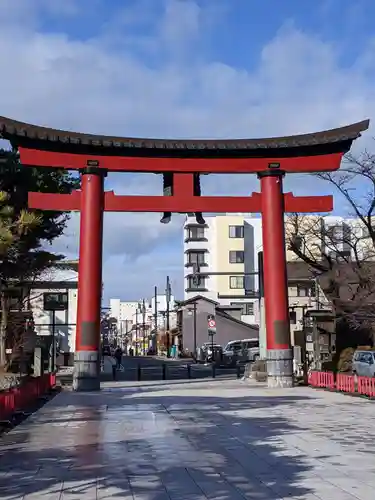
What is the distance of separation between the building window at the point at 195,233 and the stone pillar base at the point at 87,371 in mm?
62044

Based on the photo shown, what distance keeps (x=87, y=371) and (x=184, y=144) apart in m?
9.88

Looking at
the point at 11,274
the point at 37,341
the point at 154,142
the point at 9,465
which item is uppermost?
the point at 154,142

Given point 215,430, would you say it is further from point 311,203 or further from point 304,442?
point 311,203

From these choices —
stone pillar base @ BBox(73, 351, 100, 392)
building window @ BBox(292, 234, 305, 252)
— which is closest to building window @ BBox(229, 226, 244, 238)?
building window @ BBox(292, 234, 305, 252)

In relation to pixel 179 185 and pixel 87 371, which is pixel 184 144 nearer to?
pixel 179 185

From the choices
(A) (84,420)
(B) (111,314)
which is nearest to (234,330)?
(A) (84,420)

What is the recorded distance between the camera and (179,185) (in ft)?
89.1

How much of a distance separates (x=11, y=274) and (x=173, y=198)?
7.65 m

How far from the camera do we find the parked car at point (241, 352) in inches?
1972

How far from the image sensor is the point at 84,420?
15273 mm

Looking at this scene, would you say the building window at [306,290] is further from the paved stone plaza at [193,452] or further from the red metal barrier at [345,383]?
the paved stone plaza at [193,452]

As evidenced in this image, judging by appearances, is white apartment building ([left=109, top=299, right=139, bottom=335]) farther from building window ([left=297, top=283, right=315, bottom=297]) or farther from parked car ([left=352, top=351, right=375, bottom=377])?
parked car ([left=352, top=351, right=375, bottom=377])

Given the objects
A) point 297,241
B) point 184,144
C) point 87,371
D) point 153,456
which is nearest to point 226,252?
point 297,241

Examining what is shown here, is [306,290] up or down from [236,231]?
down
